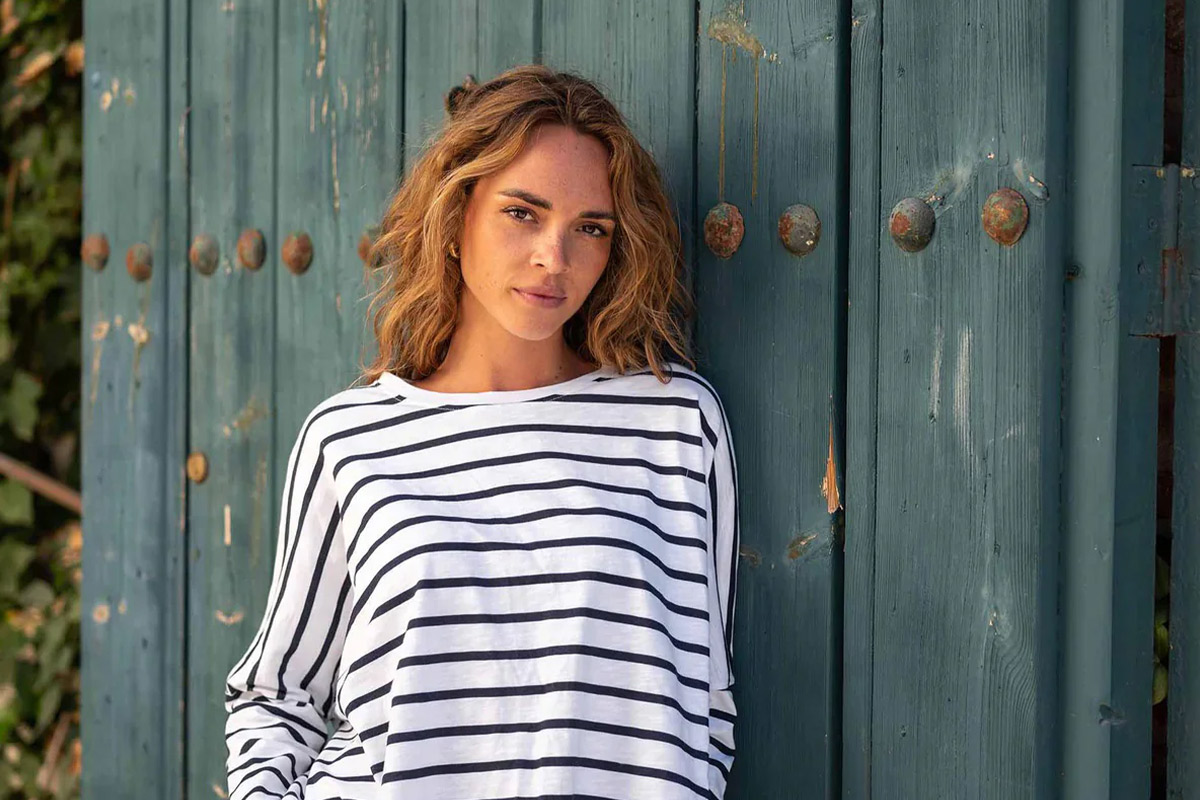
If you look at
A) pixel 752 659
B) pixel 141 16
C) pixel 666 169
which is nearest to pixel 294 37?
pixel 141 16

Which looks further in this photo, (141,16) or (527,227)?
(141,16)

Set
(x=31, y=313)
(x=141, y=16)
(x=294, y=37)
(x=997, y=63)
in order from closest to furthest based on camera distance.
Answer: (x=997, y=63) < (x=294, y=37) < (x=141, y=16) < (x=31, y=313)

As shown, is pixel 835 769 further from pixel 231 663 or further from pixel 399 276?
pixel 231 663

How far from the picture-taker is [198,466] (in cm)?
212

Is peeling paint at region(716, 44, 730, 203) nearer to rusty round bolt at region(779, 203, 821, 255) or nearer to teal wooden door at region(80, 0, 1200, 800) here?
teal wooden door at region(80, 0, 1200, 800)

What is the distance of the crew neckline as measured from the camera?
5.07 feet

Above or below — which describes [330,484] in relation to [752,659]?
above

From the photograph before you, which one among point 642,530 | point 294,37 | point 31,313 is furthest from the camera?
point 31,313

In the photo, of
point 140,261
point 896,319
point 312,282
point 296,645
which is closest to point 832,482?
point 896,319

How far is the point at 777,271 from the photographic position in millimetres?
1497

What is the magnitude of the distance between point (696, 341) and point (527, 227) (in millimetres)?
270

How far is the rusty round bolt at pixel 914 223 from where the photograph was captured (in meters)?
1.38

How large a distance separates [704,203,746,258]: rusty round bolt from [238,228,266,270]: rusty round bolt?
2.68ft

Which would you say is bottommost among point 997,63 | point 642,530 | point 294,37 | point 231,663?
point 231,663
